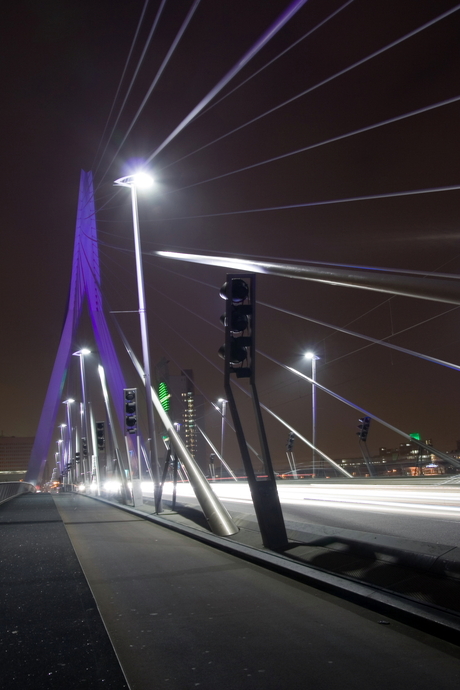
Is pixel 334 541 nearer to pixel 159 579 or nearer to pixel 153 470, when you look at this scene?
pixel 159 579

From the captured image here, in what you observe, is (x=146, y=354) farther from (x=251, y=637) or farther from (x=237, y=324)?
(x=251, y=637)

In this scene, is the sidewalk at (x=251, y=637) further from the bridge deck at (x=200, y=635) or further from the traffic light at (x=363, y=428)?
the traffic light at (x=363, y=428)

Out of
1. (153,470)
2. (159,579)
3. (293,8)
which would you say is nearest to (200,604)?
(159,579)

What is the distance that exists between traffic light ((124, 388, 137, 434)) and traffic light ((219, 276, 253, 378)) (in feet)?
36.7

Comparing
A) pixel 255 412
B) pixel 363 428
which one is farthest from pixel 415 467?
pixel 255 412

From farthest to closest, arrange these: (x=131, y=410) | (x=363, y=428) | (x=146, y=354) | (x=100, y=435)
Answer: (x=363, y=428), (x=100, y=435), (x=131, y=410), (x=146, y=354)

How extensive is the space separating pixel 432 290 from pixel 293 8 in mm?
7010

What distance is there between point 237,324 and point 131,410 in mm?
11542

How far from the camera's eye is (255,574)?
6.23m

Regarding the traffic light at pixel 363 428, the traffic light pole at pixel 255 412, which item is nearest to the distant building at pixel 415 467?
the traffic light at pixel 363 428


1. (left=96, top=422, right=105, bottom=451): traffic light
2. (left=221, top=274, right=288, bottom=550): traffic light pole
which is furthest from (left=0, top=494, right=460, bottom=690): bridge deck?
(left=96, top=422, right=105, bottom=451): traffic light

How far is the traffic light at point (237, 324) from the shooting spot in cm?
792

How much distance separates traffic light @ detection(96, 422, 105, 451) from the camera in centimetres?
3147

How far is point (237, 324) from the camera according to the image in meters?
7.95
